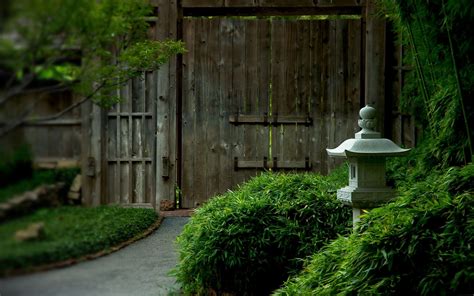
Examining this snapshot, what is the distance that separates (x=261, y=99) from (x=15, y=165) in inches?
194

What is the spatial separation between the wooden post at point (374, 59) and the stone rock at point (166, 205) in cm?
198

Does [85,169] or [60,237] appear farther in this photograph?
[85,169]

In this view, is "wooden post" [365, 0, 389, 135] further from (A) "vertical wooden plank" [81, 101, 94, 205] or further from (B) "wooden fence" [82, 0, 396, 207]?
(A) "vertical wooden plank" [81, 101, 94, 205]

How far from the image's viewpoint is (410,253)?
269 centimetres

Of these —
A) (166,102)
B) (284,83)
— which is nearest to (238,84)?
(284,83)

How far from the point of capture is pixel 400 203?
3033mm

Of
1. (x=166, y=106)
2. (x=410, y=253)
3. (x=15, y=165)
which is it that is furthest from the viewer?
(x=166, y=106)

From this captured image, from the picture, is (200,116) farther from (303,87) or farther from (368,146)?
(368,146)

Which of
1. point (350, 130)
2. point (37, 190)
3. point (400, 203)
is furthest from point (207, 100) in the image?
point (37, 190)

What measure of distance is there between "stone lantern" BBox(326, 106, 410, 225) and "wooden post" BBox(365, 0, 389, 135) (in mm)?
2576

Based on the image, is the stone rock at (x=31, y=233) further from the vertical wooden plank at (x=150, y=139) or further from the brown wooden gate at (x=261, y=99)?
the brown wooden gate at (x=261, y=99)

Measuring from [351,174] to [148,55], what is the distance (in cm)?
179

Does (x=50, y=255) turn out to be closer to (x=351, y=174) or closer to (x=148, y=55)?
(x=148, y=55)

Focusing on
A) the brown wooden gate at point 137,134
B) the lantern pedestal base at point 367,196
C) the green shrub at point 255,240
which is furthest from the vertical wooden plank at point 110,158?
the lantern pedestal base at point 367,196
